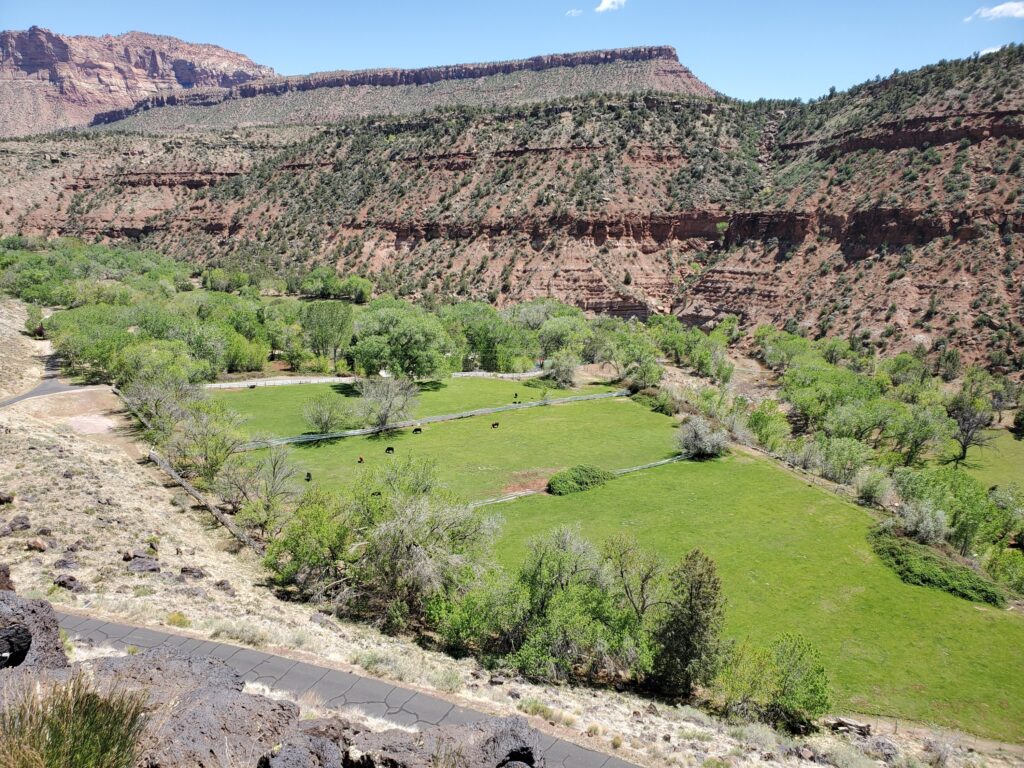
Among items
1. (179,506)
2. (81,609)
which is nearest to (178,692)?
(81,609)

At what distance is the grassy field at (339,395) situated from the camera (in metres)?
43.8

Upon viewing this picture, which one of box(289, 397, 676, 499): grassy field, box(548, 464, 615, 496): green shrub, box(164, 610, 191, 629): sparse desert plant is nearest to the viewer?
box(164, 610, 191, 629): sparse desert plant

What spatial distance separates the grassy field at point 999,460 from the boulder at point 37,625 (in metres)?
56.3

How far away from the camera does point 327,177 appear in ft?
404

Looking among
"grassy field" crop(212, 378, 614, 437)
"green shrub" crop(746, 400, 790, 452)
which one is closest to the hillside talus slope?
"green shrub" crop(746, 400, 790, 452)

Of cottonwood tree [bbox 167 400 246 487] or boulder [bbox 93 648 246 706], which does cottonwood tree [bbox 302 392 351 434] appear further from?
boulder [bbox 93 648 246 706]

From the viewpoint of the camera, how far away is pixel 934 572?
28.0 metres

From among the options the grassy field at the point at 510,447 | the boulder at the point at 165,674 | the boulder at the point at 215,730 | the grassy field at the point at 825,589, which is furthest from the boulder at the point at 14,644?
the grassy field at the point at 510,447

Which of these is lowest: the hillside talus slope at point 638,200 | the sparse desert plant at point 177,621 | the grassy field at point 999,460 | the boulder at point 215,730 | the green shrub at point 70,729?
the grassy field at point 999,460

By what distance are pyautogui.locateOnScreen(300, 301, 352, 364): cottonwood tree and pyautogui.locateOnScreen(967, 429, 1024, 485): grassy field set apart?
61.2 meters

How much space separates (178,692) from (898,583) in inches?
1205

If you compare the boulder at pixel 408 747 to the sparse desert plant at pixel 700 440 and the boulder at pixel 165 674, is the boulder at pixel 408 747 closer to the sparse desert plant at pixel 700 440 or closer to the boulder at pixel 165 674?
the boulder at pixel 165 674

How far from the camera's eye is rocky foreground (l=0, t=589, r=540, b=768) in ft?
25.0

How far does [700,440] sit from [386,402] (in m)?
23.8
